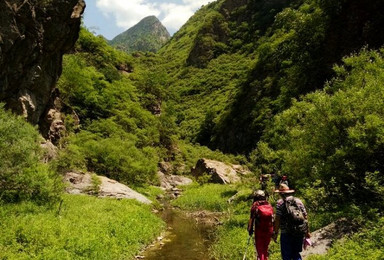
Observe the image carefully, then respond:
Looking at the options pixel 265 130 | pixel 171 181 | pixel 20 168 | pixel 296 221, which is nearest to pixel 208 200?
pixel 265 130

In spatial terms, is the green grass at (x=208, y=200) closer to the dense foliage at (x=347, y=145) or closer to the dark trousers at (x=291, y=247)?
the dense foliage at (x=347, y=145)

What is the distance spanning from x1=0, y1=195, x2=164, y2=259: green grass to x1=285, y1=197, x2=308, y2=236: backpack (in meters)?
9.20

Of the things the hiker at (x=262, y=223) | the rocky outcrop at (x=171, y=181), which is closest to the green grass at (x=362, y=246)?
the hiker at (x=262, y=223)

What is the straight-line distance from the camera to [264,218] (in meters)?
12.3

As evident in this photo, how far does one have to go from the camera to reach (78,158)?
35.3 metres

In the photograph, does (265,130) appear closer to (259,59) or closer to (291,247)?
(291,247)

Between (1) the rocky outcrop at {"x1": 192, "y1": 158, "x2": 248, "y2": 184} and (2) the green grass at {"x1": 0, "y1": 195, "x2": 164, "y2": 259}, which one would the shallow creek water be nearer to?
(2) the green grass at {"x1": 0, "y1": 195, "x2": 164, "y2": 259}

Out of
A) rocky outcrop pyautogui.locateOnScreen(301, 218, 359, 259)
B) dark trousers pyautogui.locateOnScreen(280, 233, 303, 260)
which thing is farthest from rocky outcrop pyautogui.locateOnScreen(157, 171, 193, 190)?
dark trousers pyautogui.locateOnScreen(280, 233, 303, 260)

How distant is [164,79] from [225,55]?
214ft

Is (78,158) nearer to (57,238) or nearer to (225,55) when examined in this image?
(57,238)

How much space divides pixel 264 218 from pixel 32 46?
2481 centimetres

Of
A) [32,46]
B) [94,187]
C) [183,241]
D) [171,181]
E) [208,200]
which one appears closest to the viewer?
[183,241]

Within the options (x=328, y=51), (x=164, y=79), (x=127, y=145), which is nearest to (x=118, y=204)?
(x=127, y=145)

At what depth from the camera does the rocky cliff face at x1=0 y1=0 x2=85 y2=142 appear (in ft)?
79.3
